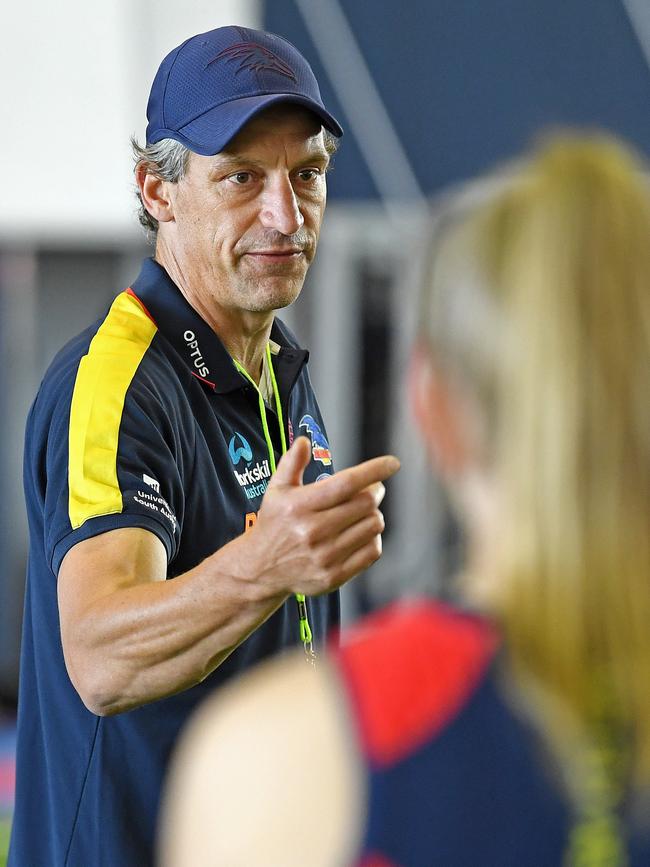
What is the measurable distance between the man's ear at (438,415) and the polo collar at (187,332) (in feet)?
2.95

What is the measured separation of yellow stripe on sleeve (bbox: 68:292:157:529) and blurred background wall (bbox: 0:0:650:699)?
3741 mm

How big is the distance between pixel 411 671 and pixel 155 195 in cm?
127

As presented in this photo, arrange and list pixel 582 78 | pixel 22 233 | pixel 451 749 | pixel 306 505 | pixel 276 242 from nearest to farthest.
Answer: pixel 451 749, pixel 306 505, pixel 276 242, pixel 582 78, pixel 22 233

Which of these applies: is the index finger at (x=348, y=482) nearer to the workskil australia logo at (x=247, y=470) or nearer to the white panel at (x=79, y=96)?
the workskil australia logo at (x=247, y=470)

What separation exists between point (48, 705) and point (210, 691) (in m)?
0.21

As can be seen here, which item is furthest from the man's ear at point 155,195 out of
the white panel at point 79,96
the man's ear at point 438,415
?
the white panel at point 79,96

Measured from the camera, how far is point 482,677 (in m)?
0.82

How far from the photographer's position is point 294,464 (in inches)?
52.1

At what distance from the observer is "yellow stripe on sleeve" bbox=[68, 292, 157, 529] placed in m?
1.51

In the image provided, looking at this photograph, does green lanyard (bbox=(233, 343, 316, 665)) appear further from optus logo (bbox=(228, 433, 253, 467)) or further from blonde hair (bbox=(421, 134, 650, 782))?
blonde hair (bbox=(421, 134, 650, 782))

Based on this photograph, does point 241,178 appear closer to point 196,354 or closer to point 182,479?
point 196,354

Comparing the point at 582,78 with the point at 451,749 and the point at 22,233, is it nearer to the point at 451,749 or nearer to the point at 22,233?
the point at 22,233

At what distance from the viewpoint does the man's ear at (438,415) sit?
34.6 inches

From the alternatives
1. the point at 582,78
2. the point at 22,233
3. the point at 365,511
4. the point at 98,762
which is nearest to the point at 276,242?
the point at 365,511
